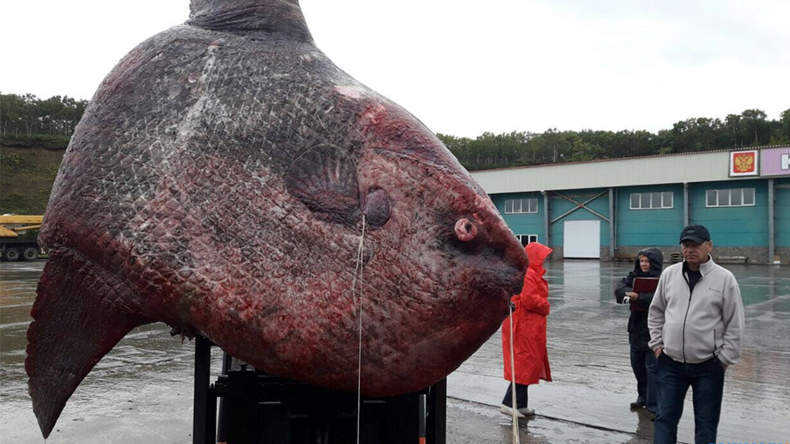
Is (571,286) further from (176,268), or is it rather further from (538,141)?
(538,141)

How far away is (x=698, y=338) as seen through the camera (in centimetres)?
383

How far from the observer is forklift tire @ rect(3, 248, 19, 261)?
26.3m

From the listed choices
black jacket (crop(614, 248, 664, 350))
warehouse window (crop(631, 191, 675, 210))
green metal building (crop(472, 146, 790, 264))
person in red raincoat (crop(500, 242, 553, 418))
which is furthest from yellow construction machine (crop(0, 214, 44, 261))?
warehouse window (crop(631, 191, 675, 210))

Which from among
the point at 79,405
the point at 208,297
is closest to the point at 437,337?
the point at 208,297

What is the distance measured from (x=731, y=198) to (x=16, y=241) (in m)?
33.5

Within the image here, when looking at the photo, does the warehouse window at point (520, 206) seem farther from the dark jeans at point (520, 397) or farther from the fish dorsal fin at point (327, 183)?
the fish dorsal fin at point (327, 183)

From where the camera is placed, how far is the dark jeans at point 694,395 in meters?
3.79

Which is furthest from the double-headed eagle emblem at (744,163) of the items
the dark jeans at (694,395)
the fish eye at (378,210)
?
the fish eye at (378,210)

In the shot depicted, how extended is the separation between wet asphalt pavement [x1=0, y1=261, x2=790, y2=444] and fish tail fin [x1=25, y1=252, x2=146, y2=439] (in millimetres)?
3212

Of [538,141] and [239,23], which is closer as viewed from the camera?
[239,23]

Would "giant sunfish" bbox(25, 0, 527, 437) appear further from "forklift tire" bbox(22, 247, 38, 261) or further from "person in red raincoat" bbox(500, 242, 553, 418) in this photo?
"forklift tire" bbox(22, 247, 38, 261)

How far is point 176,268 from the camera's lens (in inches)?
48.2

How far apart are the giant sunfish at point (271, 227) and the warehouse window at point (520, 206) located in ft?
114

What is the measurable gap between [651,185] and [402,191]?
109 ft
